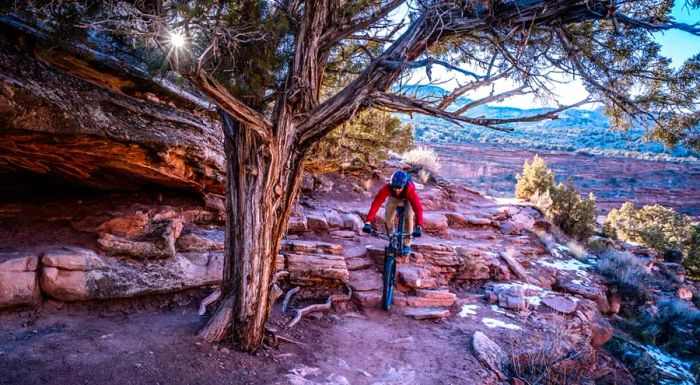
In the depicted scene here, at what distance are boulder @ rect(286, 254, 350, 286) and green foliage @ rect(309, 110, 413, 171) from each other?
2702mm

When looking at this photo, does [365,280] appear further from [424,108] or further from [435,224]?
[435,224]

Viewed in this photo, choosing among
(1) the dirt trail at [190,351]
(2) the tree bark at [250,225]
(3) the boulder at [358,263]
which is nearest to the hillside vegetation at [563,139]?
(3) the boulder at [358,263]

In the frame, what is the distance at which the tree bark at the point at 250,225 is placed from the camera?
11.6ft

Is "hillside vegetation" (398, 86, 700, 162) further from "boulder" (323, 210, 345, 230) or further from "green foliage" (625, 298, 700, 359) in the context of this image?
"boulder" (323, 210, 345, 230)

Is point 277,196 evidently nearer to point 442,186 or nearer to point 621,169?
point 442,186

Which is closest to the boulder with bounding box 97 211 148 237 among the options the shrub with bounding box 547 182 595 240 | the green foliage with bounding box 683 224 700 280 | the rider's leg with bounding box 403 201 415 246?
the rider's leg with bounding box 403 201 415 246

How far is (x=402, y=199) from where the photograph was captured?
584 cm

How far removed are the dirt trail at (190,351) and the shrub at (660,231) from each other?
543 inches

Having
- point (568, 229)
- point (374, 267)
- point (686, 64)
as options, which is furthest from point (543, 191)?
point (686, 64)

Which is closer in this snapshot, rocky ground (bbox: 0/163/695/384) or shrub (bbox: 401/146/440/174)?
rocky ground (bbox: 0/163/695/384)

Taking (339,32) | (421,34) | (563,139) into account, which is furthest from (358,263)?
(563,139)

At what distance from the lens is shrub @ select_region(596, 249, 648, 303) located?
8.88m

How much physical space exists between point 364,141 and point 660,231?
17.7 meters

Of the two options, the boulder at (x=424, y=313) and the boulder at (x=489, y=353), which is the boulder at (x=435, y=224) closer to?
the boulder at (x=424, y=313)
